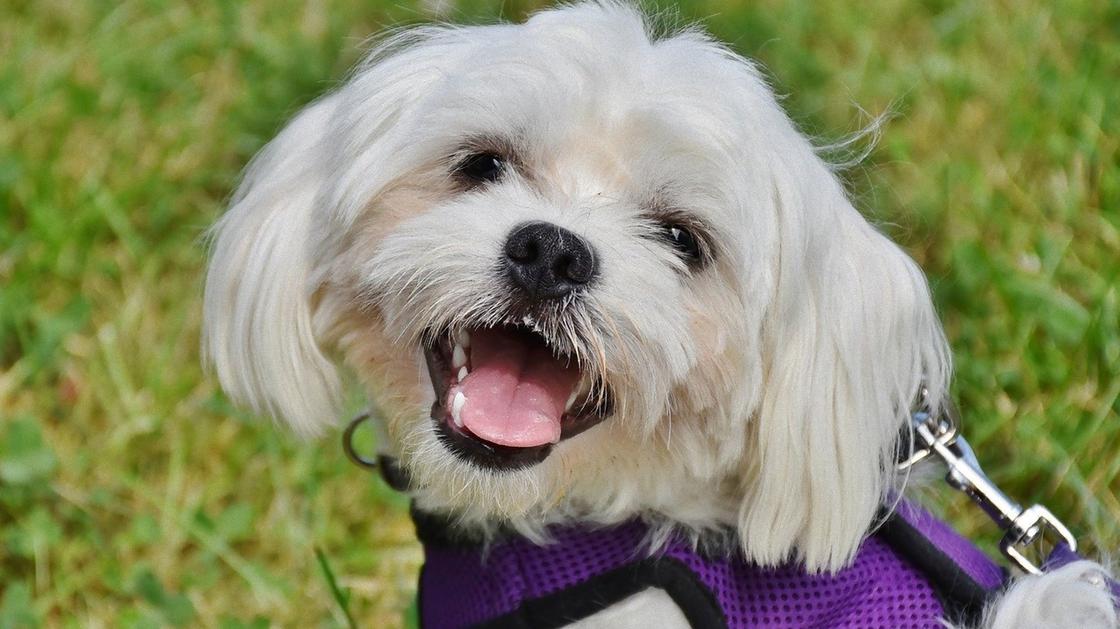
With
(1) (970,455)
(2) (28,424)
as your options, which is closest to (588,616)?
(1) (970,455)

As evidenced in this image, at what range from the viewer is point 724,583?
150cm

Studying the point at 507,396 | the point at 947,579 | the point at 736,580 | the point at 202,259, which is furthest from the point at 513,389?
the point at 202,259

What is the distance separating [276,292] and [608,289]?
0.48 m

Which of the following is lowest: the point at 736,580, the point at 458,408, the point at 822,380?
the point at 736,580

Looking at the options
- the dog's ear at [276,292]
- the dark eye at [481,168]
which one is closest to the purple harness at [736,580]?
the dog's ear at [276,292]

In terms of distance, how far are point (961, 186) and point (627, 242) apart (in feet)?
5.37

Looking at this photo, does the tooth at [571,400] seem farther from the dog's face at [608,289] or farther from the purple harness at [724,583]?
the purple harness at [724,583]

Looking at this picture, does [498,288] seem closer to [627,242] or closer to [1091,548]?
[627,242]

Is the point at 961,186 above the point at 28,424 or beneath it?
above

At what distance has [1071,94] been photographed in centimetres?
290

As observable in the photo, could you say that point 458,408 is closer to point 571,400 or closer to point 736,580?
point 571,400

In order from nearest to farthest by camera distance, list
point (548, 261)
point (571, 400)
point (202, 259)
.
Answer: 1. point (548, 261)
2. point (571, 400)
3. point (202, 259)

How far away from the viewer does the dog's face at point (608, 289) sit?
4.83 ft

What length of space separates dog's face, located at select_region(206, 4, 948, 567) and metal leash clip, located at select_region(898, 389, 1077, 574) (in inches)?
4.2
